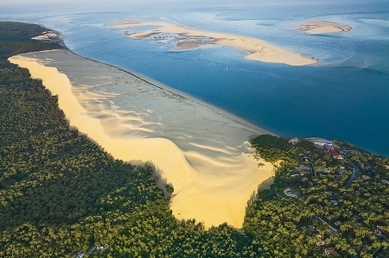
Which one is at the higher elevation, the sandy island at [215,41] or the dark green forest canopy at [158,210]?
the sandy island at [215,41]

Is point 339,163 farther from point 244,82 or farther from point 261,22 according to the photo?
point 261,22

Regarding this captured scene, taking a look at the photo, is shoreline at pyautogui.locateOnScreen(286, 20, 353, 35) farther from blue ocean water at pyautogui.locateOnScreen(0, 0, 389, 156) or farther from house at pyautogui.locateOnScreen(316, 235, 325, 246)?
house at pyautogui.locateOnScreen(316, 235, 325, 246)

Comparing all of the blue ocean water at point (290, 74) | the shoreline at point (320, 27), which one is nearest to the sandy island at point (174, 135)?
the blue ocean water at point (290, 74)

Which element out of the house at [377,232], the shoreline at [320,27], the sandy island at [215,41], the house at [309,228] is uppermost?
the shoreline at [320,27]

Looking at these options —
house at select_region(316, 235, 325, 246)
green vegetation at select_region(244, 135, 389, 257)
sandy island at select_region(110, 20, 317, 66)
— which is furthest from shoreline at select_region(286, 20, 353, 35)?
house at select_region(316, 235, 325, 246)

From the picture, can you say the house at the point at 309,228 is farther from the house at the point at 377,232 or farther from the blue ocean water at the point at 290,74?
the blue ocean water at the point at 290,74

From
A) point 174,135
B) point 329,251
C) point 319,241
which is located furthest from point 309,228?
point 174,135

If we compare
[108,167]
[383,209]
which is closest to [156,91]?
[108,167]
